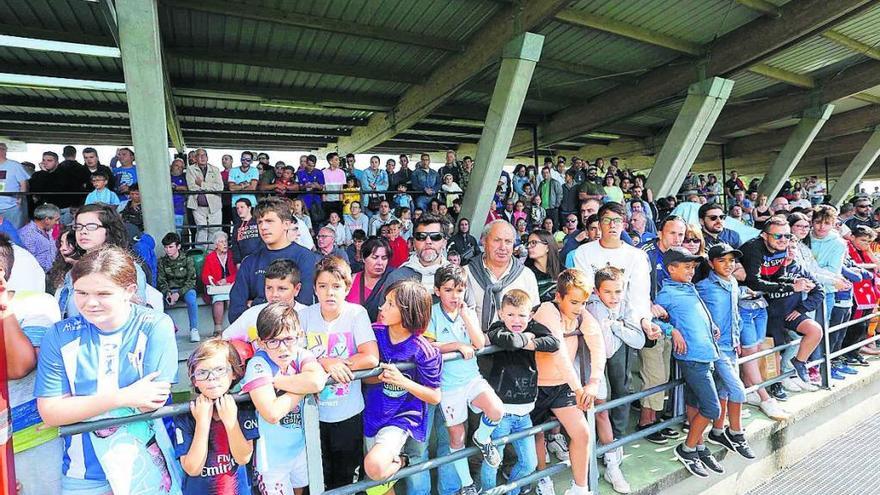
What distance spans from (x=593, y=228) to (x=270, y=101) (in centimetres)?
945

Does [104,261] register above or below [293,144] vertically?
below

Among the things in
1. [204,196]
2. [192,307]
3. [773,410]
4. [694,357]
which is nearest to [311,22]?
[204,196]

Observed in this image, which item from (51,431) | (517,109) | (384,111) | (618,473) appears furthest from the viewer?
(384,111)

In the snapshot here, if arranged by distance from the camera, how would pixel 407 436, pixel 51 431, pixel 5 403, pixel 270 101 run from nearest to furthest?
pixel 5 403
pixel 51 431
pixel 407 436
pixel 270 101

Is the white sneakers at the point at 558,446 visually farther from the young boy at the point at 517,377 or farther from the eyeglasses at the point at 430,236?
the eyeglasses at the point at 430,236

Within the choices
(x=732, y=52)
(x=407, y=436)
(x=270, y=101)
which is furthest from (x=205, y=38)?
(x=732, y=52)

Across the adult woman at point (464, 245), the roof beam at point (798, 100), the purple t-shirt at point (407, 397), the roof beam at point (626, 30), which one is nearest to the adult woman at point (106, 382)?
the purple t-shirt at point (407, 397)

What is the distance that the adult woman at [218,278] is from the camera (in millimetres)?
5602

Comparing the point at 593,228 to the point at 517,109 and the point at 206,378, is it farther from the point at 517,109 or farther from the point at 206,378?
the point at 517,109

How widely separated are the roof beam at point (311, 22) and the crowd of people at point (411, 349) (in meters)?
3.68

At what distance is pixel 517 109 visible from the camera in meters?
8.19

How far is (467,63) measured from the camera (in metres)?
8.45

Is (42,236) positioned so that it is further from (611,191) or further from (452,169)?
(611,191)

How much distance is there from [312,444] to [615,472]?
6.55ft
